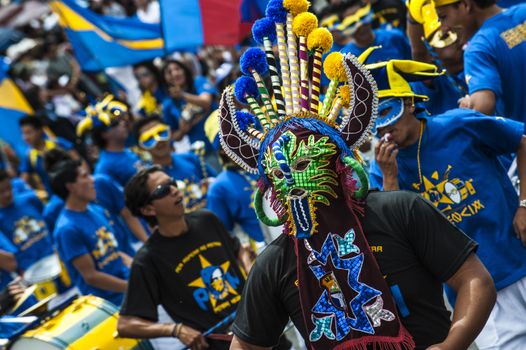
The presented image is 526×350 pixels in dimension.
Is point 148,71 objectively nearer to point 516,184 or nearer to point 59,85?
point 59,85

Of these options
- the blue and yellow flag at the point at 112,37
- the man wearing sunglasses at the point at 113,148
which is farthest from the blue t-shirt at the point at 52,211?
the blue and yellow flag at the point at 112,37

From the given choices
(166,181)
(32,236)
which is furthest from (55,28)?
(166,181)

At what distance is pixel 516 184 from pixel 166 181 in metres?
2.24

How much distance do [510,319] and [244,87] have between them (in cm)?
183

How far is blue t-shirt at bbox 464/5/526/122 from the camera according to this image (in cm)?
447

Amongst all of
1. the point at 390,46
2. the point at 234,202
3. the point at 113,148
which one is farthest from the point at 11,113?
the point at 390,46

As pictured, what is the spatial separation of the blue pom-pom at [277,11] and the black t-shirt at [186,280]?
7.01 feet

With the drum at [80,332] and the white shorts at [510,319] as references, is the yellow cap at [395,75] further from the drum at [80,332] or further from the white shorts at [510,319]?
the drum at [80,332]

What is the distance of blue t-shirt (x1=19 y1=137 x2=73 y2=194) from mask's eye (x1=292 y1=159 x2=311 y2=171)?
9017 millimetres

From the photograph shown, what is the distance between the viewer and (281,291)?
306cm

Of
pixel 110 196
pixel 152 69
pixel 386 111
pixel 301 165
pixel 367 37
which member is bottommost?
pixel 110 196

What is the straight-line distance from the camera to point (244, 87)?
10.8 ft

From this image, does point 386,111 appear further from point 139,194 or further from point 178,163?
point 178,163

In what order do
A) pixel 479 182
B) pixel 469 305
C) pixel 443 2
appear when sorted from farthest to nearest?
pixel 443 2 → pixel 479 182 → pixel 469 305
